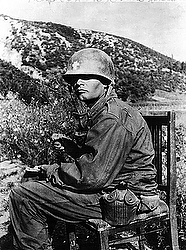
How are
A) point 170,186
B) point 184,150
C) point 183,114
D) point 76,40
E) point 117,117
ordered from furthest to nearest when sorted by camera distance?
1. point 76,40
2. point 183,114
3. point 184,150
4. point 170,186
5. point 117,117

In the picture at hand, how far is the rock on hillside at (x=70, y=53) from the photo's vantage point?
28.7 feet

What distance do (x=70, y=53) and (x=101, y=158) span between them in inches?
261

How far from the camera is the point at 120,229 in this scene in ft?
9.51

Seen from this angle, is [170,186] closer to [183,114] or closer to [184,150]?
[184,150]

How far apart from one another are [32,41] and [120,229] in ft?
23.8

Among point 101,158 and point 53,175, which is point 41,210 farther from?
point 101,158

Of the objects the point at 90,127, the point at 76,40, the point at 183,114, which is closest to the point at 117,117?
the point at 90,127

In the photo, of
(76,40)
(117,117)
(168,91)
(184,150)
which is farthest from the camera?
(76,40)

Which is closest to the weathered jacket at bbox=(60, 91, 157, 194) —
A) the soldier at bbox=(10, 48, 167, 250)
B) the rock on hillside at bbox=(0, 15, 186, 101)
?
the soldier at bbox=(10, 48, 167, 250)

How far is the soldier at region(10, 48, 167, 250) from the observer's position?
8.91 ft

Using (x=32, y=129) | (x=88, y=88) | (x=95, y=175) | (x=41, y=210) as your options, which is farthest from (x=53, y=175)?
(x=32, y=129)

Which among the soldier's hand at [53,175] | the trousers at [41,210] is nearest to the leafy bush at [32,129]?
the soldier's hand at [53,175]

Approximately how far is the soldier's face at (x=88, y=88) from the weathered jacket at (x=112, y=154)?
0.21 ft

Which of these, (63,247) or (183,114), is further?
(183,114)
